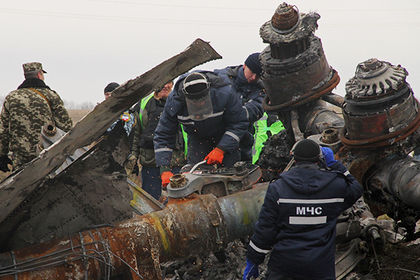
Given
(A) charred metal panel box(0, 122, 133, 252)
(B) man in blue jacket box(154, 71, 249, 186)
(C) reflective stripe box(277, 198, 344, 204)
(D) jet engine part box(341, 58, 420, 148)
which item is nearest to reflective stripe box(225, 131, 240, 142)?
(B) man in blue jacket box(154, 71, 249, 186)

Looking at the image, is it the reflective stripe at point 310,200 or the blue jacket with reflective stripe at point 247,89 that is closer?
the reflective stripe at point 310,200

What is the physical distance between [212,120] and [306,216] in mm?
2190

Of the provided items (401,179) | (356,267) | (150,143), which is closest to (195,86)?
(150,143)

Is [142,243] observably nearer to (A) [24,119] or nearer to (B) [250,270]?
(B) [250,270]

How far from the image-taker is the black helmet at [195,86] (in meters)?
4.22

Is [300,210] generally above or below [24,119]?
below

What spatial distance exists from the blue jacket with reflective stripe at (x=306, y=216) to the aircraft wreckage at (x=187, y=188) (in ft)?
2.00

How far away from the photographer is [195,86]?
13.9 feet

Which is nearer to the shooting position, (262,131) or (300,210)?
(300,210)

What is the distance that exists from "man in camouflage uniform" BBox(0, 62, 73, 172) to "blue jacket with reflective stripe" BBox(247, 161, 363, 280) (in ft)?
12.4

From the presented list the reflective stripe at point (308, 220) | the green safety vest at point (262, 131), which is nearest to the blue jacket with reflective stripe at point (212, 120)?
the green safety vest at point (262, 131)

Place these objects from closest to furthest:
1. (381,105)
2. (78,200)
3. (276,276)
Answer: (276,276) → (78,200) → (381,105)

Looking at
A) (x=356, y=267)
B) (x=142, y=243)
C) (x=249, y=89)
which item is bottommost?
(x=356, y=267)

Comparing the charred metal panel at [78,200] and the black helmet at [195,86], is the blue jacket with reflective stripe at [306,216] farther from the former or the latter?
the black helmet at [195,86]
